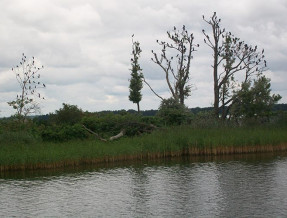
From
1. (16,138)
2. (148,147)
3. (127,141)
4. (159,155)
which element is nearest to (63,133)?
(16,138)

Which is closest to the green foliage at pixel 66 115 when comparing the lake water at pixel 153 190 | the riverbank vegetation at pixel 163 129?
the riverbank vegetation at pixel 163 129

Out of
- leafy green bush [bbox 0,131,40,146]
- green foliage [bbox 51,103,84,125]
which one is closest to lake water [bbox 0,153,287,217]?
leafy green bush [bbox 0,131,40,146]

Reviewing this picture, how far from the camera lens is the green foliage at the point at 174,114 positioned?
3722 centimetres

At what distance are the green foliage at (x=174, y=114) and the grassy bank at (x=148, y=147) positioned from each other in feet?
19.9

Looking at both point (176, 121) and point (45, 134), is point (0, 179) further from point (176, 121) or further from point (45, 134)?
point (176, 121)

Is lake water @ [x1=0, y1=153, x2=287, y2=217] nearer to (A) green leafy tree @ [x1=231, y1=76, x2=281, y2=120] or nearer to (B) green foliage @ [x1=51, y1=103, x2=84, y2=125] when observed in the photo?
(A) green leafy tree @ [x1=231, y1=76, x2=281, y2=120]

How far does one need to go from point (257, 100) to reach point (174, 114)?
788 cm

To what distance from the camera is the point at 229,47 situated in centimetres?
4128

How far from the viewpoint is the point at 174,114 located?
37.3 meters

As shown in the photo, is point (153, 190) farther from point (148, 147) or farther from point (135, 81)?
point (135, 81)

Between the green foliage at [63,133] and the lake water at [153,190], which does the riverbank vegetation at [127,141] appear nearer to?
the green foliage at [63,133]

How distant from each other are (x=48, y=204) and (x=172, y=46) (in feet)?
98.3

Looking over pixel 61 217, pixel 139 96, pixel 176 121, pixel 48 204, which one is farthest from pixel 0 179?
pixel 139 96

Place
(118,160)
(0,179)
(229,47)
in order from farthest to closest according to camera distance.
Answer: (229,47) → (118,160) → (0,179)
